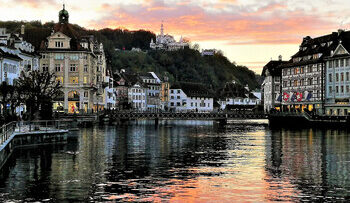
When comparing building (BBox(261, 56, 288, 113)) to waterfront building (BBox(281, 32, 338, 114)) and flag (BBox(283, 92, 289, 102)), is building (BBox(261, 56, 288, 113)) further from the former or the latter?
waterfront building (BBox(281, 32, 338, 114))

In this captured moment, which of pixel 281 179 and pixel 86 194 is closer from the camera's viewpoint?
pixel 86 194

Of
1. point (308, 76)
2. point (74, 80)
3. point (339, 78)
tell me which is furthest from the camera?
point (74, 80)

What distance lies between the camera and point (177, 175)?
122 ft

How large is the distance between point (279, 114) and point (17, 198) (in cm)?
10492

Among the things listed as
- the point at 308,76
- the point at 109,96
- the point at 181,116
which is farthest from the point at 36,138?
the point at 109,96

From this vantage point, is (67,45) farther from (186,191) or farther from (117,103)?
(186,191)

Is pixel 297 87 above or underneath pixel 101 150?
above

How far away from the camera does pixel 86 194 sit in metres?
29.8

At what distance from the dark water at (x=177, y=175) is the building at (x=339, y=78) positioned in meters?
65.8

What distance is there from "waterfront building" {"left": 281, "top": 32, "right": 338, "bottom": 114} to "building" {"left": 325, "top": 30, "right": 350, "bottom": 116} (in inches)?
64.8

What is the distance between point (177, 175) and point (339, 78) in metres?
93.8

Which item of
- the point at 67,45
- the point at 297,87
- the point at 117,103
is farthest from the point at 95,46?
the point at 297,87

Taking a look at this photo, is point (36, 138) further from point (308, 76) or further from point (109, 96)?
point (109, 96)

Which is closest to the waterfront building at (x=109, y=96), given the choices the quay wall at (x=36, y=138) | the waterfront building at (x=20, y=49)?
the waterfront building at (x=20, y=49)
